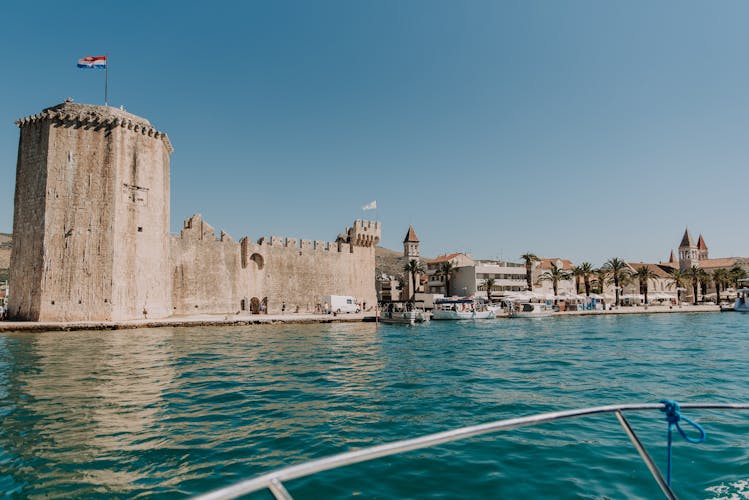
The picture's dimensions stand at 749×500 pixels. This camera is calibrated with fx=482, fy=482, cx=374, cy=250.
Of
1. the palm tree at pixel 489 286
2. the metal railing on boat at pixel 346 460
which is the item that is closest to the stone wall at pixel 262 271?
the palm tree at pixel 489 286

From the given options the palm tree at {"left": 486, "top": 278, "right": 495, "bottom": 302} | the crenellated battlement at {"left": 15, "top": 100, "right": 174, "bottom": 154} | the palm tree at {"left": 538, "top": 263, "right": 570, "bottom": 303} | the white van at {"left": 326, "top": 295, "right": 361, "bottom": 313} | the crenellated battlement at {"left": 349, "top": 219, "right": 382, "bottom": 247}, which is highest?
the crenellated battlement at {"left": 15, "top": 100, "right": 174, "bottom": 154}

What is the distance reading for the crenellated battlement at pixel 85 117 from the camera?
1075 inches

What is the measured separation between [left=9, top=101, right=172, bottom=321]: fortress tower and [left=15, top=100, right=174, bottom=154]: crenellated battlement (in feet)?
0.17

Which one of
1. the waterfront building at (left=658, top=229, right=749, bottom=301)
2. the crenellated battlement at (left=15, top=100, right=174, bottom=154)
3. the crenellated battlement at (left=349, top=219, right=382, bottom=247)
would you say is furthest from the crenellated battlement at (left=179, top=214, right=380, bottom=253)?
the waterfront building at (left=658, top=229, right=749, bottom=301)

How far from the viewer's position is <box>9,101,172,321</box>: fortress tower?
87.2 ft

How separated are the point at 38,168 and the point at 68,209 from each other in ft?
9.78

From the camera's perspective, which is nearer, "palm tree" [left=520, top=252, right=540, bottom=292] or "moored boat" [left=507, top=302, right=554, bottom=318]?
"moored boat" [left=507, top=302, right=554, bottom=318]

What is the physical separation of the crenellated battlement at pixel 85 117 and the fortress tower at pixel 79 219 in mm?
51

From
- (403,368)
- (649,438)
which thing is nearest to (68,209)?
(403,368)

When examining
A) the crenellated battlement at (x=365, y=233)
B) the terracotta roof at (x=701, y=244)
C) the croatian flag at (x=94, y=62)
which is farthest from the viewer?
the terracotta roof at (x=701, y=244)

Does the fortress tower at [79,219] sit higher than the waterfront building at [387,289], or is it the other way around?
the fortress tower at [79,219]

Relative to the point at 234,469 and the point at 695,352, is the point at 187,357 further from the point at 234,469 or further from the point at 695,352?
the point at 695,352

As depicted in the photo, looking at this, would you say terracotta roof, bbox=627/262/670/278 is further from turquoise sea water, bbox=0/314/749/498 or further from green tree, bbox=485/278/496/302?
turquoise sea water, bbox=0/314/749/498

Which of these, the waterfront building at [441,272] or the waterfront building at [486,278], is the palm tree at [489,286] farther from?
the waterfront building at [441,272]
